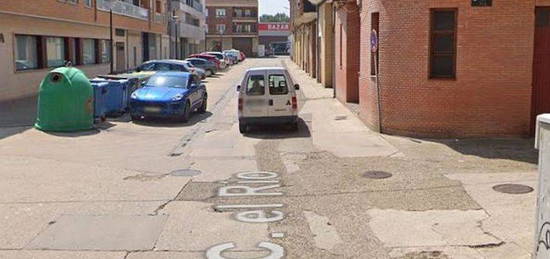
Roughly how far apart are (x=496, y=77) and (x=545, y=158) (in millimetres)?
8881

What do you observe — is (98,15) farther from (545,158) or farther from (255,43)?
(255,43)

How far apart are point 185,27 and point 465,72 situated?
5916 centimetres

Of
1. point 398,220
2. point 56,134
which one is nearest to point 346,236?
point 398,220

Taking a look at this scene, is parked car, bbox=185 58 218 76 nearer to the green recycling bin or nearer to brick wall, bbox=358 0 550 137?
the green recycling bin

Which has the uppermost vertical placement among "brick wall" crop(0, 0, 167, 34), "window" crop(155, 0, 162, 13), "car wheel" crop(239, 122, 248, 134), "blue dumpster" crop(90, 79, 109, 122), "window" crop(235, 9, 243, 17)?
"window" crop(235, 9, 243, 17)

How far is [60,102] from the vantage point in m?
15.4

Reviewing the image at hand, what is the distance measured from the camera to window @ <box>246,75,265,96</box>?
51.1 ft

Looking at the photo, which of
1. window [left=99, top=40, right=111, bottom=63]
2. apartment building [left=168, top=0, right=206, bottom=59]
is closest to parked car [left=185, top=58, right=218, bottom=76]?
window [left=99, top=40, right=111, bottom=63]

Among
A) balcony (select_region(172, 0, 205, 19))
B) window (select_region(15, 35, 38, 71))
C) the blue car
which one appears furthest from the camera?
balcony (select_region(172, 0, 205, 19))

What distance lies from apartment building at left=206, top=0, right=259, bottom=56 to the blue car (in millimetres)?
88977

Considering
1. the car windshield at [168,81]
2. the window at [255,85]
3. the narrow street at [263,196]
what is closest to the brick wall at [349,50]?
the window at [255,85]

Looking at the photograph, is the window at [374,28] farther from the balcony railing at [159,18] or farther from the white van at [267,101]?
the balcony railing at [159,18]

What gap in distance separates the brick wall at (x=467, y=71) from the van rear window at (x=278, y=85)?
8.91 ft

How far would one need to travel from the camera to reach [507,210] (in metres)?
7.91
